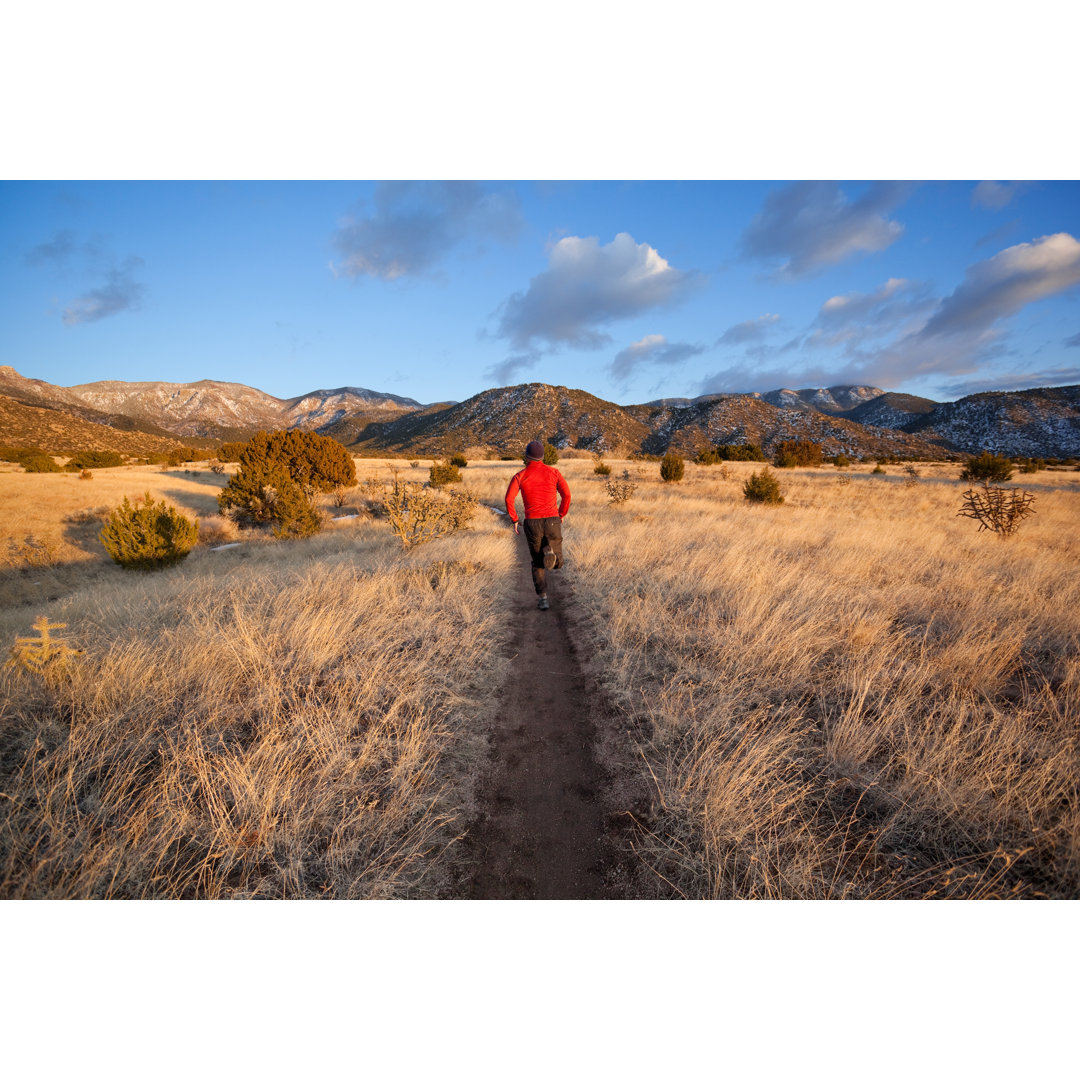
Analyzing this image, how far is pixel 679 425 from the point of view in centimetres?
7481

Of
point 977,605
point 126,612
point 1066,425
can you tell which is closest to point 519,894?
point 126,612

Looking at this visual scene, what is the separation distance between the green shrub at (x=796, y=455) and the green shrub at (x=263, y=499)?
3386cm

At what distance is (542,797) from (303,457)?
23.3m

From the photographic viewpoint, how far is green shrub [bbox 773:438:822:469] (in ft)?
110

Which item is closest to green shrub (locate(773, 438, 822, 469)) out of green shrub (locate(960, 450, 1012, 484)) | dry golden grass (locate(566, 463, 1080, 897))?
green shrub (locate(960, 450, 1012, 484))

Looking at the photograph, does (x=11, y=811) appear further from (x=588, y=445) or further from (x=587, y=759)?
(x=588, y=445)

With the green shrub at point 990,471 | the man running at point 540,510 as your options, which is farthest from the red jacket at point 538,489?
the green shrub at point 990,471

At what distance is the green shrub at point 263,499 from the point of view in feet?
48.4

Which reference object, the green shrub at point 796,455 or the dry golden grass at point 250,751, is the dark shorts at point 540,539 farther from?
the green shrub at point 796,455

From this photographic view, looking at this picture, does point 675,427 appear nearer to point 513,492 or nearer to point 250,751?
point 513,492

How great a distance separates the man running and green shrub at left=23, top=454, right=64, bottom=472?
37189 millimetres

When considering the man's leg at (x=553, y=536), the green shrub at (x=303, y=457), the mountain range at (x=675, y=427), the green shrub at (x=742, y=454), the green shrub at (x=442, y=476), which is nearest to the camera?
the man's leg at (x=553, y=536)

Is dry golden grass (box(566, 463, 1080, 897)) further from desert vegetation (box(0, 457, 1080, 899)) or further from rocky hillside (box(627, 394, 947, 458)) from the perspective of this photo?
rocky hillside (box(627, 394, 947, 458))

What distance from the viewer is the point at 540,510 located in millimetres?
6293
